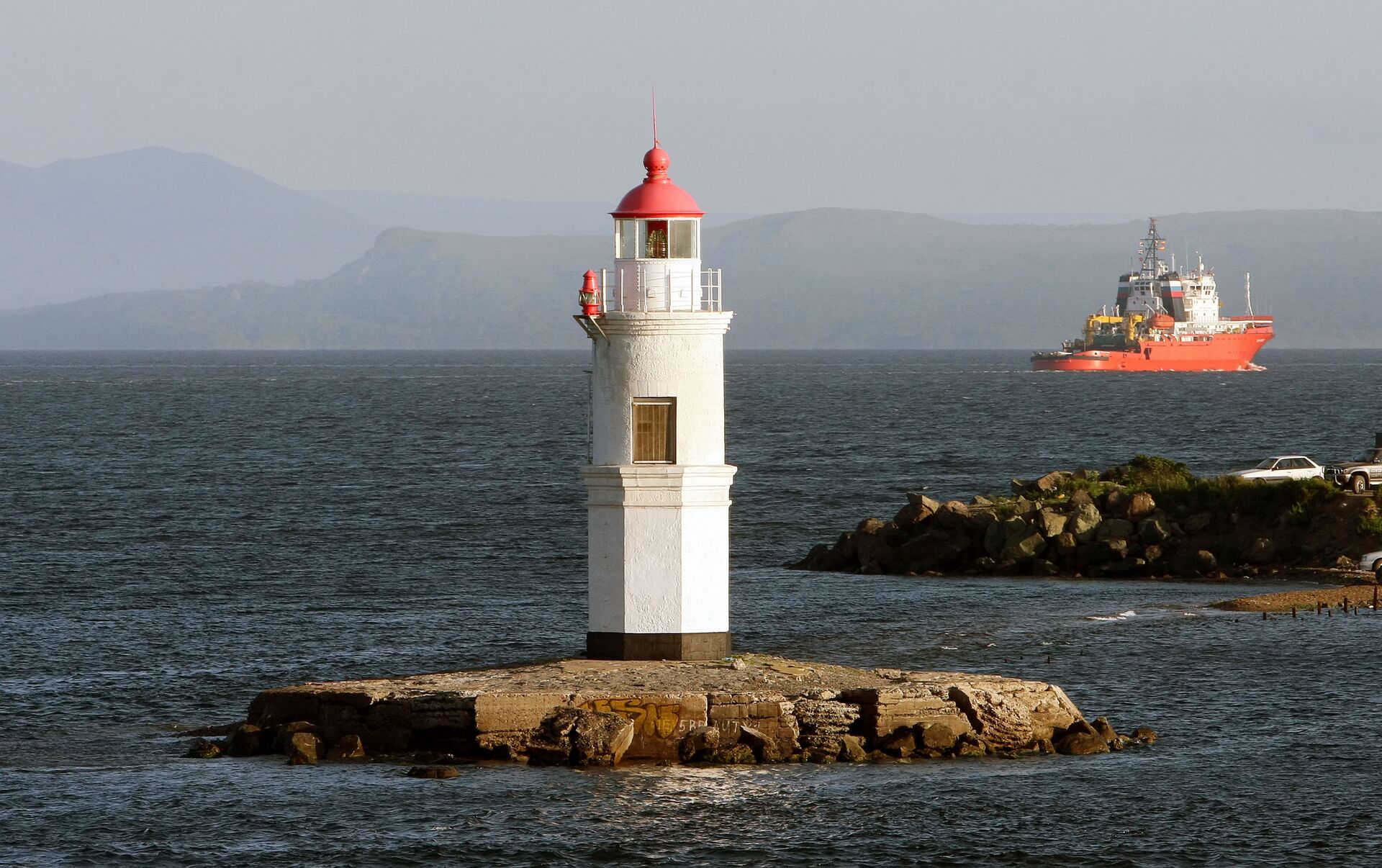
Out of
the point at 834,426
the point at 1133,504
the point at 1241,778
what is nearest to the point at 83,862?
the point at 1241,778

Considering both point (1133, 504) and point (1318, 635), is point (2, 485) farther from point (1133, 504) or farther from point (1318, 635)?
point (1318, 635)

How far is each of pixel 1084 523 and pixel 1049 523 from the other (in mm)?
817

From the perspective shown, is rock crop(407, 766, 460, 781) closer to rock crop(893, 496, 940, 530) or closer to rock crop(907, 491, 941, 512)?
rock crop(893, 496, 940, 530)

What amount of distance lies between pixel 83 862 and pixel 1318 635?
1986 centimetres

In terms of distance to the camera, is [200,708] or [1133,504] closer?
[200,708]

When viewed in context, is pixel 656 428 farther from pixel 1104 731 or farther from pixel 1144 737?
pixel 1144 737

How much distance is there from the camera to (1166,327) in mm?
180125

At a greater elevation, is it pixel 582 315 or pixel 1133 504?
pixel 582 315

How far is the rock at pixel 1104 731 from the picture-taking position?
76.1ft

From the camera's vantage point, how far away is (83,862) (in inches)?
748

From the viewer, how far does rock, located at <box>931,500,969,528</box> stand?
41.9 meters

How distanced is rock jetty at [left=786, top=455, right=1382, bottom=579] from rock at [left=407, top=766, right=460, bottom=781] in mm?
21313

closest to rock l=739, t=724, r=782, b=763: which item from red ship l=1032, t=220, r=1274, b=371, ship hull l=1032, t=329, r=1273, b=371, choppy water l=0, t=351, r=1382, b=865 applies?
choppy water l=0, t=351, r=1382, b=865

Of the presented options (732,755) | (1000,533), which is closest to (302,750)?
(732,755)
